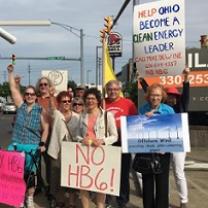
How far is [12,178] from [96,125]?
1.32 meters

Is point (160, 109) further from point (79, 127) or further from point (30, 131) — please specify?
point (30, 131)

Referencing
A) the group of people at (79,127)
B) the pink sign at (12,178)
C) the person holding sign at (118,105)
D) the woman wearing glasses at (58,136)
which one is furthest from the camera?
the woman wearing glasses at (58,136)

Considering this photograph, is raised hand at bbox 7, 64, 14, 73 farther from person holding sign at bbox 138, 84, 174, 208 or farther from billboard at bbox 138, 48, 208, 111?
billboard at bbox 138, 48, 208, 111

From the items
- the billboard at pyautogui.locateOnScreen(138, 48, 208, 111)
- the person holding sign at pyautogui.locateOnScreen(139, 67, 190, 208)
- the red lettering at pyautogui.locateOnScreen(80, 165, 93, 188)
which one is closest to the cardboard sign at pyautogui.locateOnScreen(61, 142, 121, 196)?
the red lettering at pyautogui.locateOnScreen(80, 165, 93, 188)

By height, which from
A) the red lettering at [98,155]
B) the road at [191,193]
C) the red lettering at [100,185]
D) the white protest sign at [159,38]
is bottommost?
the road at [191,193]

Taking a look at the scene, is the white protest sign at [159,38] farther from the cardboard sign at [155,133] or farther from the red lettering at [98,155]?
the red lettering at [98,155]

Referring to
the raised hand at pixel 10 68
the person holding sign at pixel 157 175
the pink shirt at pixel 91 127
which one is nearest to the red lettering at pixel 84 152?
the pink shirt at pixel 91 127

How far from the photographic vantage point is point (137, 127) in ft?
20.8

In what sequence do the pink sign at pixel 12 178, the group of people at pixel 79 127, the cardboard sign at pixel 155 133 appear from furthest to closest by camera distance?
the pink sign at pixel 12 178, the group of people at pixel 79 127, the cardboard sign at pixel 155 133

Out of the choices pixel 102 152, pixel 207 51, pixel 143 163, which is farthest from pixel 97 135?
pixel 207 51

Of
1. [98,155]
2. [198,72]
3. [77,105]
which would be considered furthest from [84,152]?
[198,72]

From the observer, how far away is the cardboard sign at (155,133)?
6.19 meters

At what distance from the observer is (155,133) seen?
6281 millimetres

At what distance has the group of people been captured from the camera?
6293 mm
